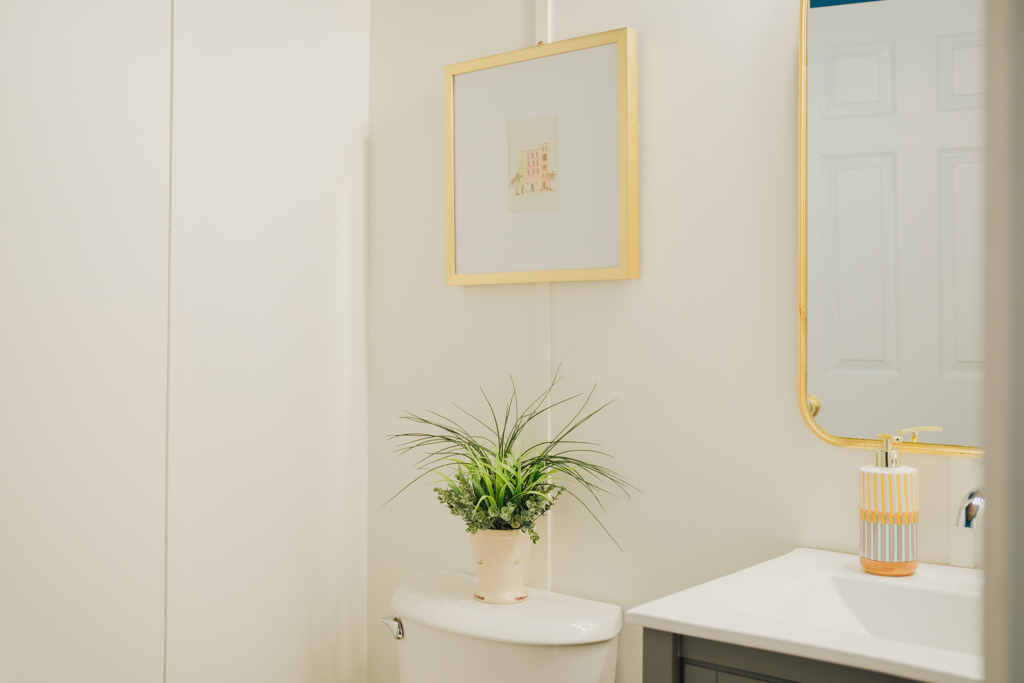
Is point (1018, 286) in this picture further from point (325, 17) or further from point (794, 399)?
point (325, 17)

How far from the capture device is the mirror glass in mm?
1057

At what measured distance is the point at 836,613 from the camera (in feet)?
3.32

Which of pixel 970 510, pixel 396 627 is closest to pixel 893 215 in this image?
pixel 970 510

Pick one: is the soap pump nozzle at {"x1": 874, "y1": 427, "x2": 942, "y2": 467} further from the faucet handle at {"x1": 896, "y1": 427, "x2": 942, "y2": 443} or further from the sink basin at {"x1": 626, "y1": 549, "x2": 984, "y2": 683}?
the sink basin at {"x1": 626, "y1": 549, "x2": 984, "y2": 683}

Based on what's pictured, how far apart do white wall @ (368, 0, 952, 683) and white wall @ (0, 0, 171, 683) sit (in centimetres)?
58

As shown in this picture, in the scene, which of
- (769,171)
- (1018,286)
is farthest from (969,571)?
(1018,286)

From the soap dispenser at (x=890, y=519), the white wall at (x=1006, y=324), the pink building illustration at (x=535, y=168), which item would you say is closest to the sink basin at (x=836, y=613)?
the soap dispenser at (x=890, y=519)

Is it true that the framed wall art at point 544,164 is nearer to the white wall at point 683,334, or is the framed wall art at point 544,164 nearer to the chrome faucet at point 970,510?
the white wall at point 683,334

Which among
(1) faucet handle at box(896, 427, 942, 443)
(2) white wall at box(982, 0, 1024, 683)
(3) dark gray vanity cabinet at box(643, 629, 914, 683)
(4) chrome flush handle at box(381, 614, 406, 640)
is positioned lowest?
(4) chrome flush handle at box(381, 614, 406, 640)

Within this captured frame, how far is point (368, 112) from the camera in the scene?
1.81 metres

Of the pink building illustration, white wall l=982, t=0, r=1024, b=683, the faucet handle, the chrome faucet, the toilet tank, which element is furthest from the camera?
the pink building illustration

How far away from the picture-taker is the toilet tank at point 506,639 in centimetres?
123

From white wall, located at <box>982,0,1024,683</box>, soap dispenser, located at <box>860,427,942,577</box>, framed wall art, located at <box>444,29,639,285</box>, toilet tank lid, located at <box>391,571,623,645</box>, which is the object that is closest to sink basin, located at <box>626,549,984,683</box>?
soap dispenser, located at <box>860,427,942,577</box>

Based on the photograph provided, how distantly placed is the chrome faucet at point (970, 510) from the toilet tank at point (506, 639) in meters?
0.59
